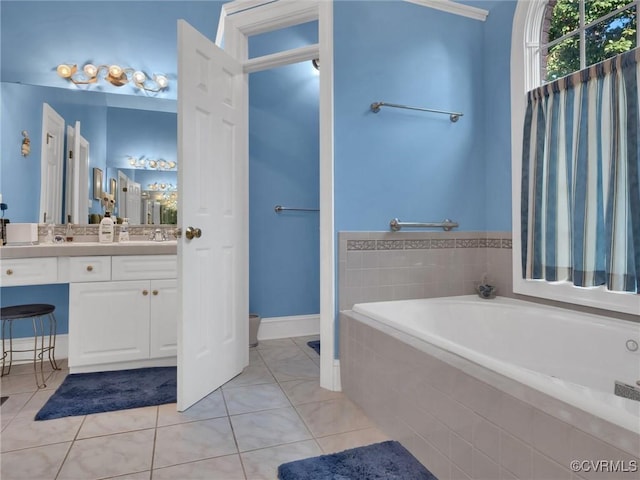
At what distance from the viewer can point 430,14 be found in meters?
2.53

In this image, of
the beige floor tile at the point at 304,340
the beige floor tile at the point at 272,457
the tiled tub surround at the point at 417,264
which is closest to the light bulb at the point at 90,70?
the tiled tub surround at the point at 417,264

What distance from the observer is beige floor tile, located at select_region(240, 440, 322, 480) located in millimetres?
1461

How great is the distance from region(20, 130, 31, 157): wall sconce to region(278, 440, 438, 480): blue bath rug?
2.69 m

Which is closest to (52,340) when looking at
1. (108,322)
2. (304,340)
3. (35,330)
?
(35,330)

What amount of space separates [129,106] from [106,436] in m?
2.35

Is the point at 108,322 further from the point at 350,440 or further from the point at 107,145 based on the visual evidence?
the point at 350,440

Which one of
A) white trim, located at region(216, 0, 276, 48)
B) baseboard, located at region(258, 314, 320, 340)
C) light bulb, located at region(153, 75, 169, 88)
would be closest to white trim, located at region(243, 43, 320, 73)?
white trim, located at region(216, 0, 276, 48)

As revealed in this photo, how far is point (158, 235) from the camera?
301 cm

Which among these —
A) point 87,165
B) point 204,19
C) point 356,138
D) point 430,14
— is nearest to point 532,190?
point 356,138

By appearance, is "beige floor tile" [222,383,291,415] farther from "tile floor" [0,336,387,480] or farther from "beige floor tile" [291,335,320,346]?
"beige floor tile" [291,335,320,346]

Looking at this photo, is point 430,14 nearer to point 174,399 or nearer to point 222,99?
point 222,99

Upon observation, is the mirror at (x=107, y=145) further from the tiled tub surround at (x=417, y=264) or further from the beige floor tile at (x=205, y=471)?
the beige floor tile at (x=205, y=471)

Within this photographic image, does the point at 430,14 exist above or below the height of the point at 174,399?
above

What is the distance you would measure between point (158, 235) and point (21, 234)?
2.82 feet
